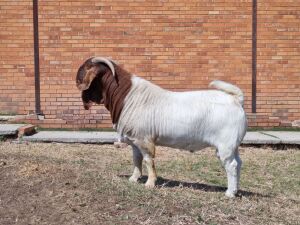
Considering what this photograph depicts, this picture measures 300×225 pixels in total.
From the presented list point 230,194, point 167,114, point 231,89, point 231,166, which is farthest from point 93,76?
point 230,194

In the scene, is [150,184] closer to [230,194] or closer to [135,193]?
[135,193]

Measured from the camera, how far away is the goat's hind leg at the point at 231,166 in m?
6.26

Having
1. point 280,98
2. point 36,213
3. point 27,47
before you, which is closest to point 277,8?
point 280,98

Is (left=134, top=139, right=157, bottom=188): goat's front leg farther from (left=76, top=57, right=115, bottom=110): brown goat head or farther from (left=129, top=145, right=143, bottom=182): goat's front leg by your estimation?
(left=76, top=57, right=115, bottom=110): brown goat head

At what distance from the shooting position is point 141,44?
10766mm

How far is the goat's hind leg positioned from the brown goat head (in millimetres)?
1629

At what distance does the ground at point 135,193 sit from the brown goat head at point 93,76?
1.00m

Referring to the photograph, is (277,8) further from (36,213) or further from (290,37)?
(36,213)

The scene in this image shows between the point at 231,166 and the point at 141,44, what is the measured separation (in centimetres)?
498

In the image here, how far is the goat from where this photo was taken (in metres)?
6.28

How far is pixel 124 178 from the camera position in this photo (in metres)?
7.04

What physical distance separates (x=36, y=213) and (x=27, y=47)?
6.04 m

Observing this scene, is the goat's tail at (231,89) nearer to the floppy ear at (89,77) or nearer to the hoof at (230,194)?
the hoof at (230,194)

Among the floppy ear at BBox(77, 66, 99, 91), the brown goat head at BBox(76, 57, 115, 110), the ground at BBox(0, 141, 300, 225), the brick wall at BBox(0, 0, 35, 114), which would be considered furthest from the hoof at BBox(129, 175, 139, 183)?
the brick wall at BBox(0, 0, 35, 114)
